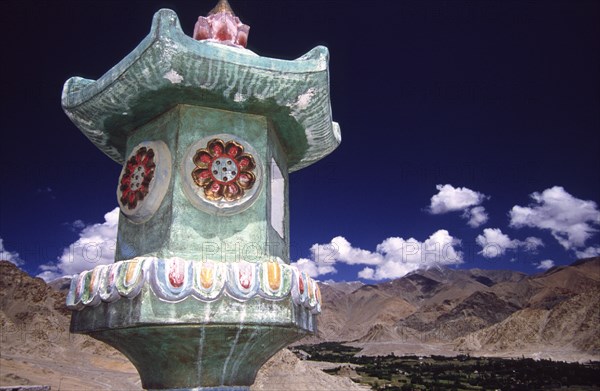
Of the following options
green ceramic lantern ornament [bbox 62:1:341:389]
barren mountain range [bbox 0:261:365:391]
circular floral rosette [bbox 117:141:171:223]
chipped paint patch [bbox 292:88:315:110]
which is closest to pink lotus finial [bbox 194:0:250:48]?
green ceramic lantern ornament [bbox 62:1:341:389]

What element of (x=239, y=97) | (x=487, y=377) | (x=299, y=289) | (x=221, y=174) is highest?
(x=239, y=97)

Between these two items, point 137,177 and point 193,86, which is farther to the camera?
point 137,177

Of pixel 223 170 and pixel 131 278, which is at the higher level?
pixel 223 170

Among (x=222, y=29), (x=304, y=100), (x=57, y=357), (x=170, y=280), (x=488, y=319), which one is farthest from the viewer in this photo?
(x=488, y=319)

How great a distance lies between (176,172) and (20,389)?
2059 centimetres

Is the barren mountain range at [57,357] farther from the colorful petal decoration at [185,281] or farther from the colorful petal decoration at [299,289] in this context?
the colorful petal decoration at [299,289]

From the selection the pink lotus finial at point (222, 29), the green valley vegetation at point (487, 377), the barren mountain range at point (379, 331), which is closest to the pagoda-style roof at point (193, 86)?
the pink lotus finial at point (222, 29)

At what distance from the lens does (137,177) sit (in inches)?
246

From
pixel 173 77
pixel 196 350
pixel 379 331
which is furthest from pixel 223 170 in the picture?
pixel 379 331

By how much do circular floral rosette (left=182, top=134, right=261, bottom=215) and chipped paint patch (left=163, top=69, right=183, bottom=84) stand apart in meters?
0.79

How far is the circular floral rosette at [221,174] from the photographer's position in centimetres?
573

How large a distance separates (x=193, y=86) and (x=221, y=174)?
3.53 ft

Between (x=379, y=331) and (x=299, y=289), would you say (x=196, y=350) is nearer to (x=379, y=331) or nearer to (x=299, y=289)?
(x=299, y=289)

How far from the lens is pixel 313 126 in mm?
6676
